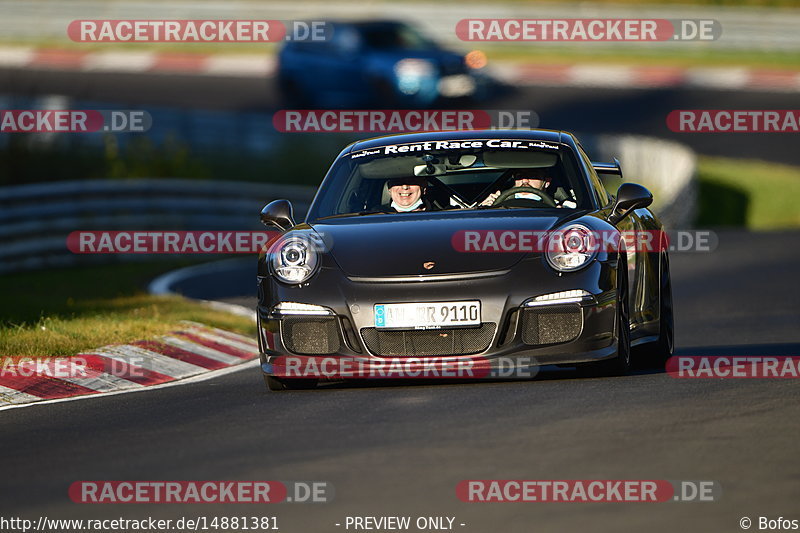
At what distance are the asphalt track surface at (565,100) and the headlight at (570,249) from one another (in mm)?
20453

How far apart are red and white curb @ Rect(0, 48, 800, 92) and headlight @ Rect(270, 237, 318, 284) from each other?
26654mm

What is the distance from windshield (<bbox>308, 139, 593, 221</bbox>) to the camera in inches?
368

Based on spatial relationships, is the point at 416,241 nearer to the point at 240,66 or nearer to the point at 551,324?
the point at 551,324

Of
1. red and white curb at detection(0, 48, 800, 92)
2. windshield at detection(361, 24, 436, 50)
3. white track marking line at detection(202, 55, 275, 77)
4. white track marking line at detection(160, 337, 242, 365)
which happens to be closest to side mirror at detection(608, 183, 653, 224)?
white track marking line at detection(160, 337, 242, 365)

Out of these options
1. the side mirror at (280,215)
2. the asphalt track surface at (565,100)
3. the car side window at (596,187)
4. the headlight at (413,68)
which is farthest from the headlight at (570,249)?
the headlight at (413,68)

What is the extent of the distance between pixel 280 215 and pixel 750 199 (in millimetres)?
18452

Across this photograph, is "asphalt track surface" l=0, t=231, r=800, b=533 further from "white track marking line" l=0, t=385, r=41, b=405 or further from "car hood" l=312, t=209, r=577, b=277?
"car hood" l=312, t=209, r=577, b=277

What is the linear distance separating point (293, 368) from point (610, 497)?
3.07 metres

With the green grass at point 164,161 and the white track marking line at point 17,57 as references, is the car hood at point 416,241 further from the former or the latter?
the white track marking line at point 17,57

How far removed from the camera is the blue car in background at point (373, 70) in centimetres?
2936

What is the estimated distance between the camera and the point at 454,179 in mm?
9859

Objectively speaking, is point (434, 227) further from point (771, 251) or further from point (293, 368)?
point (771, 251)

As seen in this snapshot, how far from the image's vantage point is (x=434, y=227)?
8.70 metres

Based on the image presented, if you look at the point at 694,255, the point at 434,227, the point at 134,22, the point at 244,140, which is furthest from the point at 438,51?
the point at 434,227
